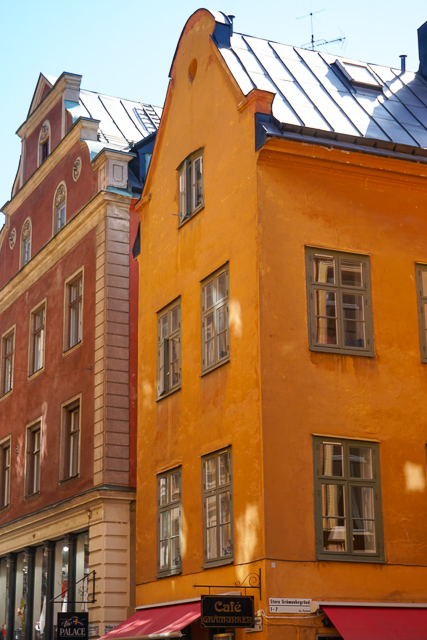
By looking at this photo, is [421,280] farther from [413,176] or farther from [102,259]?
[102,259]

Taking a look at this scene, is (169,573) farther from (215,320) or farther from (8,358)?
(8,358)

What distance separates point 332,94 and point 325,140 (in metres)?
3.06

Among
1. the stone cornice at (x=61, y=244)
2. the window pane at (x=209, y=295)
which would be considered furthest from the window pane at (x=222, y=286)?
the stone cornice at (x=61, y=244)

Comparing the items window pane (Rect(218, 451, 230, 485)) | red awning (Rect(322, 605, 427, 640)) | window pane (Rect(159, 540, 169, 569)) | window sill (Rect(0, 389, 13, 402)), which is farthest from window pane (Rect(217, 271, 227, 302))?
window sill (Rect(0, 389, 13, 402))

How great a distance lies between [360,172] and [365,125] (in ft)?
6.31

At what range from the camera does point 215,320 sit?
1808 cm

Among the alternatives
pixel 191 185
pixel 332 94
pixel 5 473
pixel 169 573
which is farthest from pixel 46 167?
pixel 169 573

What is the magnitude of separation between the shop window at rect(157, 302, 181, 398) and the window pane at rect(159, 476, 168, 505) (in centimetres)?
172

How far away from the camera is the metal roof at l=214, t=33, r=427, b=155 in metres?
18.2

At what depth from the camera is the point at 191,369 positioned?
18641 mm

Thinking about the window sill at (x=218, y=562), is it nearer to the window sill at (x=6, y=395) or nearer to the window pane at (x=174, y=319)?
the window pane at (x=174, y=319)

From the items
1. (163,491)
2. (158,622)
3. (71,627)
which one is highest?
(163,491)

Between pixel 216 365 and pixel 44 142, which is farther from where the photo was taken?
pixel 44 142

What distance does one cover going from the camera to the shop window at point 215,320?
17.7 m
